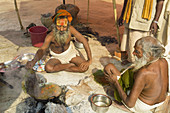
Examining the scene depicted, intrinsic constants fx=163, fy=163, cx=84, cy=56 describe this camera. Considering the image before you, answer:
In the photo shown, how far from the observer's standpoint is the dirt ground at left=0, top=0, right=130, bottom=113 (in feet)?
11.0

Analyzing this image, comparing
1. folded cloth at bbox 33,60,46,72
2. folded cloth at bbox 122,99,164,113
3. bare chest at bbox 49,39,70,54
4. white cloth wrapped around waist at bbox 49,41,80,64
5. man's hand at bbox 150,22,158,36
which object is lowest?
folded cloth at bbox 33,60,46,72

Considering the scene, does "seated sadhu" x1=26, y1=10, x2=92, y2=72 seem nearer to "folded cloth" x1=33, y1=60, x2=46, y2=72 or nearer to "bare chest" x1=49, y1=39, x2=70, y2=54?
"bare chest" x1=49, y1=39, x2=70, y2=54

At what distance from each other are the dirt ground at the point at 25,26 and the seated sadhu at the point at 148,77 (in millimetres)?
1827

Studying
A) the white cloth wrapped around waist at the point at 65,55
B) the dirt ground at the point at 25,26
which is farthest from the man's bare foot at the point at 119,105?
the white cloth wrapped around waist at the point at 65,55

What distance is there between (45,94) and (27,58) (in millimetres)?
1671

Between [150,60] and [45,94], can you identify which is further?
[45,94]

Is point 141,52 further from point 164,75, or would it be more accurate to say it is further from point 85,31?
point 85,31

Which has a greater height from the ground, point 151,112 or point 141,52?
point 141,52

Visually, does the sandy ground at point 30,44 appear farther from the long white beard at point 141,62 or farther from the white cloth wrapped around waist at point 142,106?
the long white beard at point 141,62

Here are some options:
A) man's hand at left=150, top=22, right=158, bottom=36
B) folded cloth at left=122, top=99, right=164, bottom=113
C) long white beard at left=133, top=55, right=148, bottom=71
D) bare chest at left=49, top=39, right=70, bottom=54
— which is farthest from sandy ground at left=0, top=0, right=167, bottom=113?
man's hand at left=150, top=22, right=158, bottom=36

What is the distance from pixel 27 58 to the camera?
4.39 meters

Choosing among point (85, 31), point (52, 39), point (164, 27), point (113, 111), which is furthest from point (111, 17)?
point (113, 111)

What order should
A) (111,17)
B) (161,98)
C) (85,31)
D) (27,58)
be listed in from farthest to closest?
1. (111,17)
2. (85,31)
3. (27,58)
4. (161,98)

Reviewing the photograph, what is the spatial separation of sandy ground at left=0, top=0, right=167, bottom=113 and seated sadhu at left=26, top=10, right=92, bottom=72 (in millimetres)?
200
